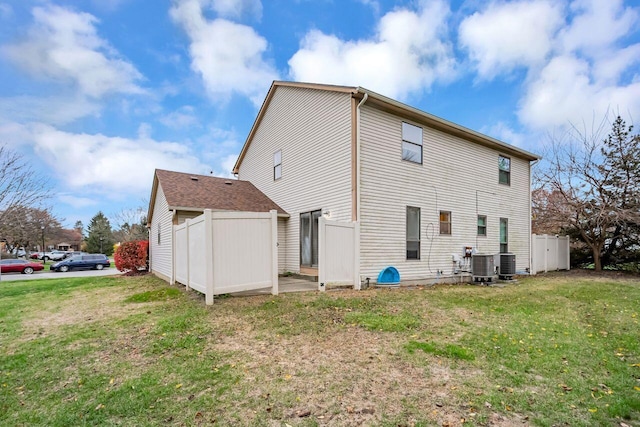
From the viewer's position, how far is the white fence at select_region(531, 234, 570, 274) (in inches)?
581

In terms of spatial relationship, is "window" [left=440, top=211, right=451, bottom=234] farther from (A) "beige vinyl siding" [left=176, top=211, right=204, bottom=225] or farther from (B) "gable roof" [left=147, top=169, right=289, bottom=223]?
(A) "beige vinyl siding" [left=176, top=211, right=204, bottom=225]

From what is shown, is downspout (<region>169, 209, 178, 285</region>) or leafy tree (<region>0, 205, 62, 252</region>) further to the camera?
leafy tree (<region>0, 205, 62, 252</region>)

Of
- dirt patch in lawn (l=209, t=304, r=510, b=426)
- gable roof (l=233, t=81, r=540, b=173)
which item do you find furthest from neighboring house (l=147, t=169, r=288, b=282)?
dirt patch in lawn (l=209, t=304, r=510, b=426)

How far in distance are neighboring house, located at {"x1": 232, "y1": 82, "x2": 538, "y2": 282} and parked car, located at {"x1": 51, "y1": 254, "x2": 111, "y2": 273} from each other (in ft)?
48.9

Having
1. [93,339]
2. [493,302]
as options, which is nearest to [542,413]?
[493,302]

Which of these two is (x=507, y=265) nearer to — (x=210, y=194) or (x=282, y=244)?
(x=282, y=244)

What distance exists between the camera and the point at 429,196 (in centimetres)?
1087

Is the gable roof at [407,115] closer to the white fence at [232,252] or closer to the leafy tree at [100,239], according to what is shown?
the white fence at [232,252]

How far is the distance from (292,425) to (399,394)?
1.10 metres

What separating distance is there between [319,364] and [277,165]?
10.1 metres

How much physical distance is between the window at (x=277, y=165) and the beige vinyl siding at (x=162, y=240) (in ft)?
13.6

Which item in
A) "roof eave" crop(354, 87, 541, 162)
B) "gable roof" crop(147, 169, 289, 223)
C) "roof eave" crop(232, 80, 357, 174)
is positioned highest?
"roof eave" crop(232, 80, 357, 174)

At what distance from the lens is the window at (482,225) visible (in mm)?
12500

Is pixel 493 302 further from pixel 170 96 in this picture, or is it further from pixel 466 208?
pixel 170 96
